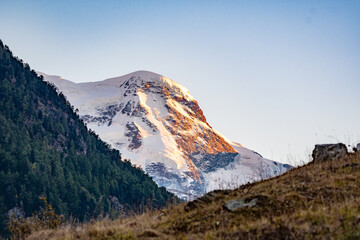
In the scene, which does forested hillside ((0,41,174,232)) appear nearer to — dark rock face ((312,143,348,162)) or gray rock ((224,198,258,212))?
dark rock face ((312,143,348,162))

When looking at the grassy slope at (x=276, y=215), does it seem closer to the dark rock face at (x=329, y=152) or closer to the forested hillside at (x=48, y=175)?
the dark rock face at (x=329, y=152)

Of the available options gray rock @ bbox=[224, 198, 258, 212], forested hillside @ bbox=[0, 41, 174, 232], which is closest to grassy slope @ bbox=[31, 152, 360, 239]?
gray rock @ bbox=[224, 198, 258, 212]

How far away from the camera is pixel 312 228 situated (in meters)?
8.38

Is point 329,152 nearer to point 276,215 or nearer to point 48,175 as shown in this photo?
point 276,215

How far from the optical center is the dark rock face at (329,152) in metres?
16.4

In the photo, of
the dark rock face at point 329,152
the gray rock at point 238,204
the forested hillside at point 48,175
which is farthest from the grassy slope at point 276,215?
the forested hillside at point 48,175

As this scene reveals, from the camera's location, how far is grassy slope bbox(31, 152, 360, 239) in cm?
854

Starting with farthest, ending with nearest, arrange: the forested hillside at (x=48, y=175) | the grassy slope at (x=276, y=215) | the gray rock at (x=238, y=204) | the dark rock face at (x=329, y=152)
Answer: the forested hillside at (x=48, y=175) → the dark rock face at (x=329, y=152) → the gray rock at (x=238, y=204) → the grassy slope at (x=276, y=215)

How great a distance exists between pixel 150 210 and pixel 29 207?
12953 cm

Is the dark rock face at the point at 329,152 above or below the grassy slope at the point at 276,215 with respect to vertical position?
above

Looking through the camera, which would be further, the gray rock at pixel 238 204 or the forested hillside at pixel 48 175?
the forested hillside at pixel 48 175

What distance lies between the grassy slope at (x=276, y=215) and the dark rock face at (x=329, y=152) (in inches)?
44.2

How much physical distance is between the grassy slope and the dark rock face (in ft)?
3.68

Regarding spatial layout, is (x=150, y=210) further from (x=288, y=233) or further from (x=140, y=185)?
(x=140, y=185)
